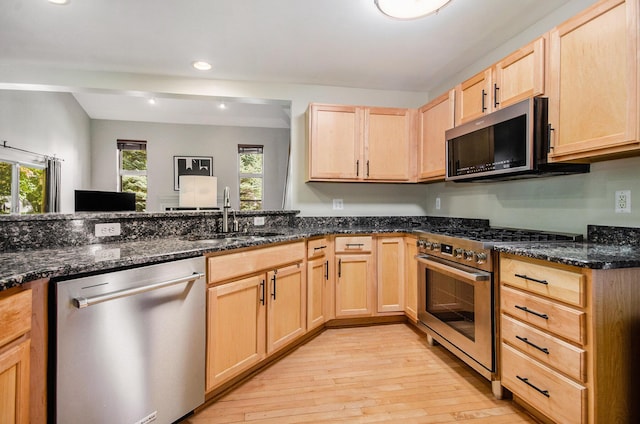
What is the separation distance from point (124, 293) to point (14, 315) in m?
0.34

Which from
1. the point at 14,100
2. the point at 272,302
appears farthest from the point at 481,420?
the point at 14,100

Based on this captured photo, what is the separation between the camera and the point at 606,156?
1591mm

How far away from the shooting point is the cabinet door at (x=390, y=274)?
9.33 ft

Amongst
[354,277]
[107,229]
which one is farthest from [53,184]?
[354,277]

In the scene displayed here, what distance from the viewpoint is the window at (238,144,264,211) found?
6227 millimetres

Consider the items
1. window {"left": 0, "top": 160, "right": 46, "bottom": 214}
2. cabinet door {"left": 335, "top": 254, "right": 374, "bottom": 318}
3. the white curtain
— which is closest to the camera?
cabinet door {"left": 335, "top": 254, "right": 374, "bottom": 318}

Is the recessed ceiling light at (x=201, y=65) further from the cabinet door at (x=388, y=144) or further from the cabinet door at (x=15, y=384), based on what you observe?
the cabinet door at (x=15, y=384)

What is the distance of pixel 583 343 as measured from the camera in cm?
129

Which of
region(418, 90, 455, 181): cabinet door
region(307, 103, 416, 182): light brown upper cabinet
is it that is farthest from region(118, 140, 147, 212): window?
region(418, 90, 455, 181): cabinet door

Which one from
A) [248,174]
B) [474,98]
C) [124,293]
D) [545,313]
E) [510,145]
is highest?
[474,98]

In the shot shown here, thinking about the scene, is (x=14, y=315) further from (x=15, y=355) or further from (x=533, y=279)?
(x=533, y=279)

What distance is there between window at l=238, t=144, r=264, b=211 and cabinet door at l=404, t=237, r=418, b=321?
399 cm

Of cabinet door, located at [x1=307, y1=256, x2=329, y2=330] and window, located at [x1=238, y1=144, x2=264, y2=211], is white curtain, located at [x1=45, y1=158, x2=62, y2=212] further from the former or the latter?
cabinet door, located at [x1=307, y1=256, x2=329, y2=330]

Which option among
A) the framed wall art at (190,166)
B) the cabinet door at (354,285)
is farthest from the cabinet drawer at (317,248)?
the framed wall art at (190,166)
